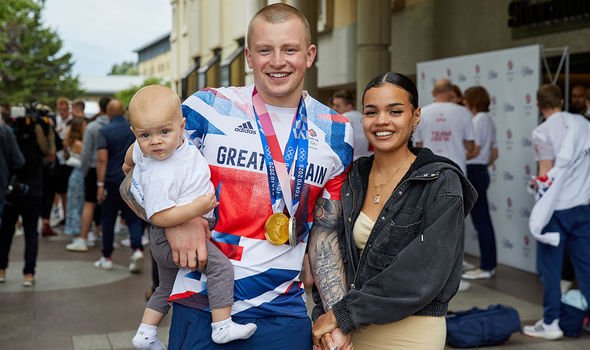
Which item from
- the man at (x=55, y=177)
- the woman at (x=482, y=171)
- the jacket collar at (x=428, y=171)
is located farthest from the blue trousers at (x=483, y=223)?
the man at (x=55, y=177)

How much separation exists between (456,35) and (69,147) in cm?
730

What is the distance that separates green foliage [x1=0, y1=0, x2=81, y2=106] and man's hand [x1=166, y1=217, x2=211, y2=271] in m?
66.9

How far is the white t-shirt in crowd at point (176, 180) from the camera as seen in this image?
109 inches

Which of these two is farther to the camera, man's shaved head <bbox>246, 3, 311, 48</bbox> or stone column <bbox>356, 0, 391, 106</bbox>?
stone column <bbox>356, 0, 391, 106</bbox>

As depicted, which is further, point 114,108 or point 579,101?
point 114,108

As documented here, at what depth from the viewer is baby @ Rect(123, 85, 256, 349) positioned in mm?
2742

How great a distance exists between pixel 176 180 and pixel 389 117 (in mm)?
892

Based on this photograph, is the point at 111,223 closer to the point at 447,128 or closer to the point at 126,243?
the point at 126,243

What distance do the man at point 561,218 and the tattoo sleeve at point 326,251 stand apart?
4052 mm

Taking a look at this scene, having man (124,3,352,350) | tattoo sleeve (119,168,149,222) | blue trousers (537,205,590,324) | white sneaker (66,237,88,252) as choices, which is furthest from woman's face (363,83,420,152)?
white sneaker (66,237,88,252)

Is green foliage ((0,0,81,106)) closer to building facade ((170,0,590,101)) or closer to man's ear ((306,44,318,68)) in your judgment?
building facade ((170,0,590,101))

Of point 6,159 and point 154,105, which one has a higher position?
point 154,105

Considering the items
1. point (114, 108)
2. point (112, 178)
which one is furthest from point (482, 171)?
point (114, 108)

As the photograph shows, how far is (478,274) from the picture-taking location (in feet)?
31.3
